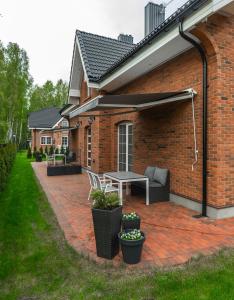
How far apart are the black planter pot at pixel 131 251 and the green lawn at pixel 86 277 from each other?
0.17 meters

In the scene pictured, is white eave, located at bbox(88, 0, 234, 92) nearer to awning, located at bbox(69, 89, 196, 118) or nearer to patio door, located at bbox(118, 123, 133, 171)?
awning, located at bbox(69, 89, 196, 118)

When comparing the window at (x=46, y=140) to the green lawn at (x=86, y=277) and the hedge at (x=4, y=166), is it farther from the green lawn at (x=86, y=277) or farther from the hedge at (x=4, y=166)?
the green lawn at (x=86, y=277)

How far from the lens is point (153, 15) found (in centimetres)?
1239

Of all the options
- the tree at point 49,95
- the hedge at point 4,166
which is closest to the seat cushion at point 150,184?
the hedge at point 4,166

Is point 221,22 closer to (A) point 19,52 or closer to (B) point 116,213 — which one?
(B) point 116,213

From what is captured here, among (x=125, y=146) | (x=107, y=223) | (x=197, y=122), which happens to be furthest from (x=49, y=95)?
(x=107, y=223)

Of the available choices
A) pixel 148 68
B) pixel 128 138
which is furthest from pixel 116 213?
pixel 128 138

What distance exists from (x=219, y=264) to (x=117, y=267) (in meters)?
1.72

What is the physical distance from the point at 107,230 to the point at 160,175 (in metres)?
4.44

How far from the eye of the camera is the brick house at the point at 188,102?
621 centimetres

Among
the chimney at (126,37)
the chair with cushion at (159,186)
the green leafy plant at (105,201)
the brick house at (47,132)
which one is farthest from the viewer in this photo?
the brick house at (47,132)

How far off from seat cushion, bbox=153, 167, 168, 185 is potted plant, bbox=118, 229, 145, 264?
416cm

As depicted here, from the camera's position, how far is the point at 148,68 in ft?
29.6

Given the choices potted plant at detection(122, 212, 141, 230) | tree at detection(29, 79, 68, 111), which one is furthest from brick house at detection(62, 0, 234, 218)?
tree at detection(29, 79, 68, 111)
